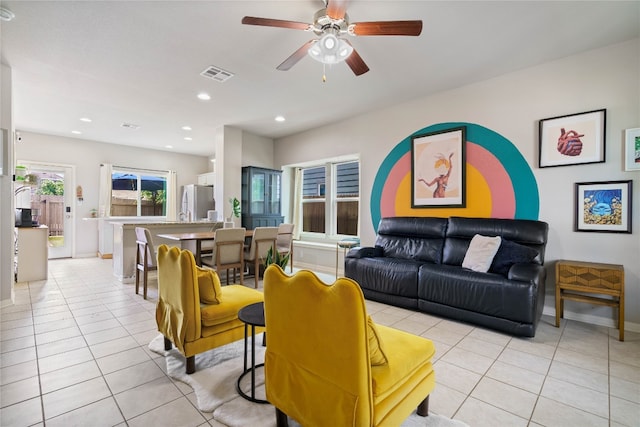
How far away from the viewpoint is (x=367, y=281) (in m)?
3.73

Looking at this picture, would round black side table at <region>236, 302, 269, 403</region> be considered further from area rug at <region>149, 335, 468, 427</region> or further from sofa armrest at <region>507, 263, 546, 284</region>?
sofa armrest at <region>507, 263, 546, 284</region>

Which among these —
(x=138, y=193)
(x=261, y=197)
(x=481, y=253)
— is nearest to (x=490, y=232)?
(x=481, y=253)

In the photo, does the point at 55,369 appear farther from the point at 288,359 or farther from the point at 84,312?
the point at 288,359

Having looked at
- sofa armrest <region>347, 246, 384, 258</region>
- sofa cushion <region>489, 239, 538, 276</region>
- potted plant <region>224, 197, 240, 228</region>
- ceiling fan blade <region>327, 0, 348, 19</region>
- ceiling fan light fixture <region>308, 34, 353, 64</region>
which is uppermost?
ceiling fan blade <region>327, 0, 348, 19</region>

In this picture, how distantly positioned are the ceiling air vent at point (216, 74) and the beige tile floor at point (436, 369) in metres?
2.85

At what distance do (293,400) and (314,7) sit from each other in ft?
9.07

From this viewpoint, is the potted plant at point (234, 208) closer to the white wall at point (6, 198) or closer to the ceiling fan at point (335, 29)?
the white wall at point (6, 198)

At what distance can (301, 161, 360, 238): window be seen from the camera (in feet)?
18.1

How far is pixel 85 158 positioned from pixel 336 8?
7408mm

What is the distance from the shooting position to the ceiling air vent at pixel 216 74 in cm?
339

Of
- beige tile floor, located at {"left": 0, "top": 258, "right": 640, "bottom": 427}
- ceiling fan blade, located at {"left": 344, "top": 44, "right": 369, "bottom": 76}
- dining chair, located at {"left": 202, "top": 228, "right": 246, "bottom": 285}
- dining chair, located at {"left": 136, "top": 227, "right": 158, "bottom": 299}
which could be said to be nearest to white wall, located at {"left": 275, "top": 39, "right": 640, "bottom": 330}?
beige tile floor, located at {"left": 0, "top": 258, "right": 640, "bottom": 427}

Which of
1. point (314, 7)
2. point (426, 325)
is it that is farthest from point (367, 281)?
point (314, 7)

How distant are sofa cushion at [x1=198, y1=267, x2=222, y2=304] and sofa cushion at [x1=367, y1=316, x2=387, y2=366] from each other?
130 centimetres

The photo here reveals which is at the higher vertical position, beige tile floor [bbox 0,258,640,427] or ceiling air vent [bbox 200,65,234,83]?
ceiling air vent [bbox 200,65,234,83]
